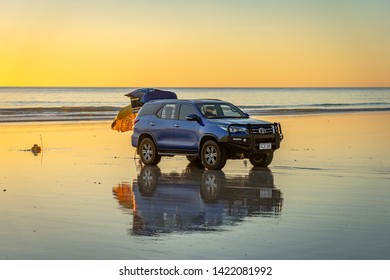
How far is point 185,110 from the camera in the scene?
2250 cm

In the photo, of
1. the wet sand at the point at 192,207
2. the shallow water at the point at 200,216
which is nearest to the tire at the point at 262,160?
the wet sand at the point at 192,207

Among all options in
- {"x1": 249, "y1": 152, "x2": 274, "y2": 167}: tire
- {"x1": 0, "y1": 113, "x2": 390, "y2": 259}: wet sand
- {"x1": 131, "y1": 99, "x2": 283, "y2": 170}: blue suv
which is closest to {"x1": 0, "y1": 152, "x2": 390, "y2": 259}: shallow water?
{"x1": 0, "y1": 113, "x2": 390, "y2": 259}: wet sand

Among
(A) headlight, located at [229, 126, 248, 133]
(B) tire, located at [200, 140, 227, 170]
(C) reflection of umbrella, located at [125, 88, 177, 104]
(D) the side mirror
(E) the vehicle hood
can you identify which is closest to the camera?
(B) tire, located at [200, 140, 227, 170]

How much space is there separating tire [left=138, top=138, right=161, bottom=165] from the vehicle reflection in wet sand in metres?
1.66

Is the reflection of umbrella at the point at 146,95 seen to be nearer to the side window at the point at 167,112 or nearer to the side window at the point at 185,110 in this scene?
the side window at the point at 167,112

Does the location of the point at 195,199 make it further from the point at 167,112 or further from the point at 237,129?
the point at 167,112

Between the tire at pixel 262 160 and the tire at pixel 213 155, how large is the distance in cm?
120

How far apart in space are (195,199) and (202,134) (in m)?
5.93

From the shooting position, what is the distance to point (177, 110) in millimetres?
22719

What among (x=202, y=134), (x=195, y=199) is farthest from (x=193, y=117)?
(x=195, y=199)

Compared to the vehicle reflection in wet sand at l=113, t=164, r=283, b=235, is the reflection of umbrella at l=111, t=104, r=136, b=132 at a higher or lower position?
higher

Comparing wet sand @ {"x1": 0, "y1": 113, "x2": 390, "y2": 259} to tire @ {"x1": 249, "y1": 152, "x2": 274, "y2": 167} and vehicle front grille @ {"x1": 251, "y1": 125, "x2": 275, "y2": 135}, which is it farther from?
vehicle front grille @ {"x1": 251, "y1": 125, "x2": 275, "y2": 135}

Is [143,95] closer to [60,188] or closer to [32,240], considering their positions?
[60,188]

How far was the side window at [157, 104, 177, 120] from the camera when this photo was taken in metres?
22.9
